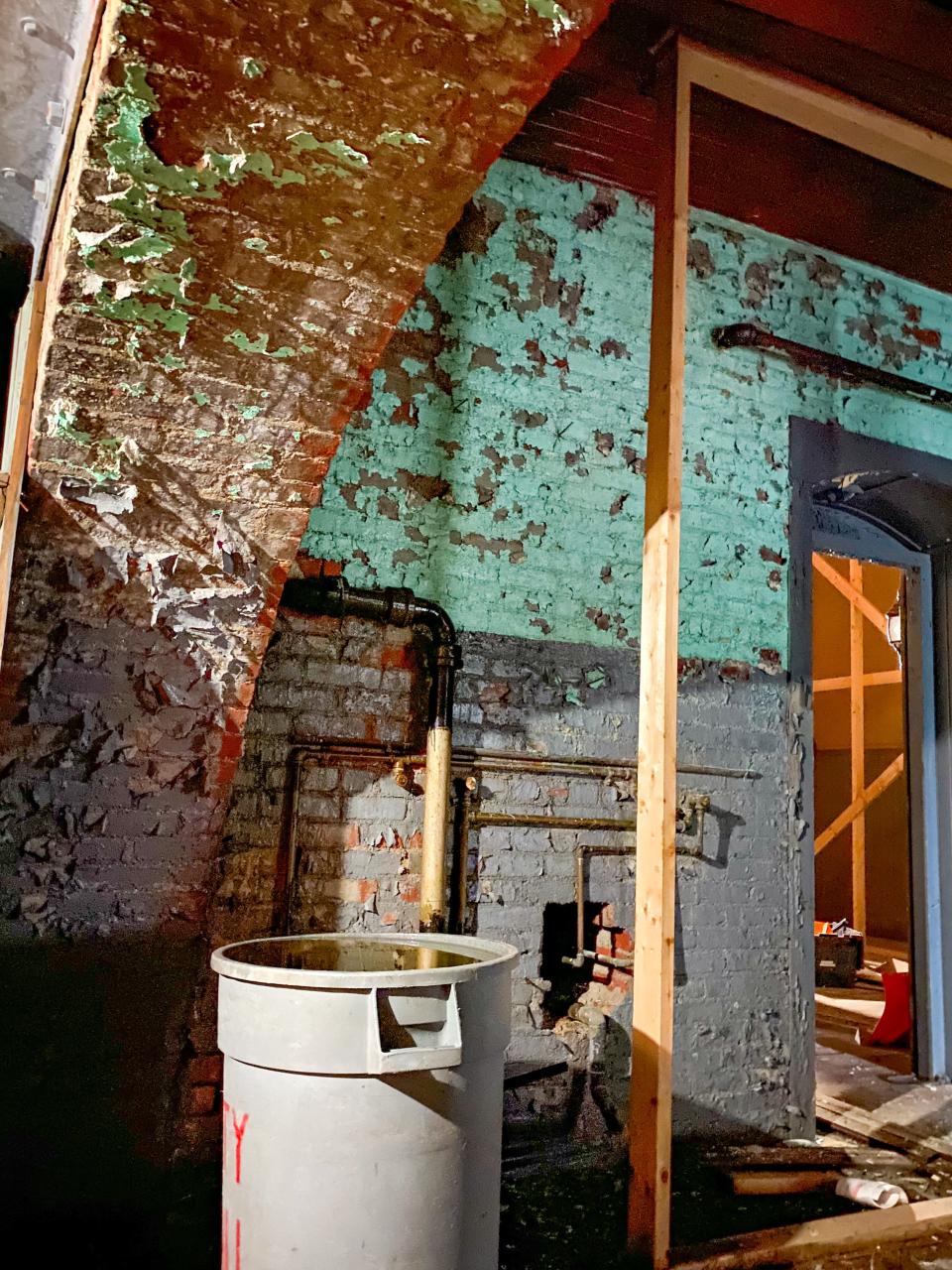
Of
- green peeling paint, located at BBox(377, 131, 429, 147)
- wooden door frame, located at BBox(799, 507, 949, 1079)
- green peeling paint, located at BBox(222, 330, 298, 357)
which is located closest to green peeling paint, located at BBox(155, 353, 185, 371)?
green peeling paint, located at BBox(222, 330, 298, 357)

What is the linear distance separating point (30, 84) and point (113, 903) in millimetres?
1867

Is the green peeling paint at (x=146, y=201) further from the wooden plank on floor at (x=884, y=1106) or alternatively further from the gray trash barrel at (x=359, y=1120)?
the wooden plank on floor at (x=884, y=1106)

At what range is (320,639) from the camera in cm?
264

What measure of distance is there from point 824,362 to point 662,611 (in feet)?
6.18

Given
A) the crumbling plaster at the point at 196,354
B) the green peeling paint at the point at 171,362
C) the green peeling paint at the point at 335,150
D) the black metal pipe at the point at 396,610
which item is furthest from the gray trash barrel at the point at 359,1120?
the green peeling paint at the point at 335,150

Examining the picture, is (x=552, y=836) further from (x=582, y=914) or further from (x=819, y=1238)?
(x=819, y=1238)

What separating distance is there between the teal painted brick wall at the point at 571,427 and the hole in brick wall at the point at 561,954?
0.92 metres

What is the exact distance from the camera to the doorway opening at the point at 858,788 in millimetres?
5934

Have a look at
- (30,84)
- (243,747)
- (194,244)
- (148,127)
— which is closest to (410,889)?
(243,747)

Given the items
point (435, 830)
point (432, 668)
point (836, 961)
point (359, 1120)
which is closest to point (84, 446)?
→ point (432, 668)

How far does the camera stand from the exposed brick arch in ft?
5.06

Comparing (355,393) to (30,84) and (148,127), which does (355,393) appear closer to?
(148,127)

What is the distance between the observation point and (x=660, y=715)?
7.48 ft

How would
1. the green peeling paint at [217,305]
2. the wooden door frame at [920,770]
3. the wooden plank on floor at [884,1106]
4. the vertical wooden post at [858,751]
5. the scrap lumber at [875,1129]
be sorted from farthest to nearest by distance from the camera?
the vertical wooden post at [858,751] < the wooden door frame at [920,770] < the wooden plank on floor at [884,1106] < the scrap lumber at [875,1129] < the green peeling paint at [217,305]
